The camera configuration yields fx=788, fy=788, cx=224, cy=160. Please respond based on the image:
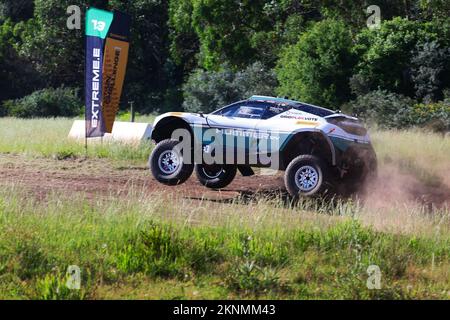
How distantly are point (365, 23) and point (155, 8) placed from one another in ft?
55.4

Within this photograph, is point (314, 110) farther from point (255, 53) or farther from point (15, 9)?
point (15, 9)

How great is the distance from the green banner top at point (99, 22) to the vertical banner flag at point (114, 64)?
0.14m

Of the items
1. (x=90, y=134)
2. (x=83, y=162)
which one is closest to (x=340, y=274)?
(x=83, y=162)

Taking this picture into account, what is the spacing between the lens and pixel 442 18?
30.6 meters

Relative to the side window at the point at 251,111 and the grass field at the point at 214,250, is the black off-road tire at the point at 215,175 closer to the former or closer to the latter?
the side window at the point at 251,111

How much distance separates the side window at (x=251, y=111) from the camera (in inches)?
551

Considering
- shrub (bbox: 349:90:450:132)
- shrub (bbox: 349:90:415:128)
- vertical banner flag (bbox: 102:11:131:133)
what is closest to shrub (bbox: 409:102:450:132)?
shrub (bbox: 349:90:450:132)

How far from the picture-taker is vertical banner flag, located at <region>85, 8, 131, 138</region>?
63.8ft

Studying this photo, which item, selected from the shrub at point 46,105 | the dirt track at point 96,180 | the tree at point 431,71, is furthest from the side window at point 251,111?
the shrub at point 46,105

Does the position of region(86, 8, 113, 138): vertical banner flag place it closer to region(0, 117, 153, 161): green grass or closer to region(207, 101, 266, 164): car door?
region(0, 117, 153, 161): green grass

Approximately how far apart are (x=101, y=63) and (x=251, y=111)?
21.7 ft

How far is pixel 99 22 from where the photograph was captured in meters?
19.4

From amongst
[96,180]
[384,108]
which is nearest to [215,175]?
[96,180]

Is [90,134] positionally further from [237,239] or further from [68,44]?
[68,44]
